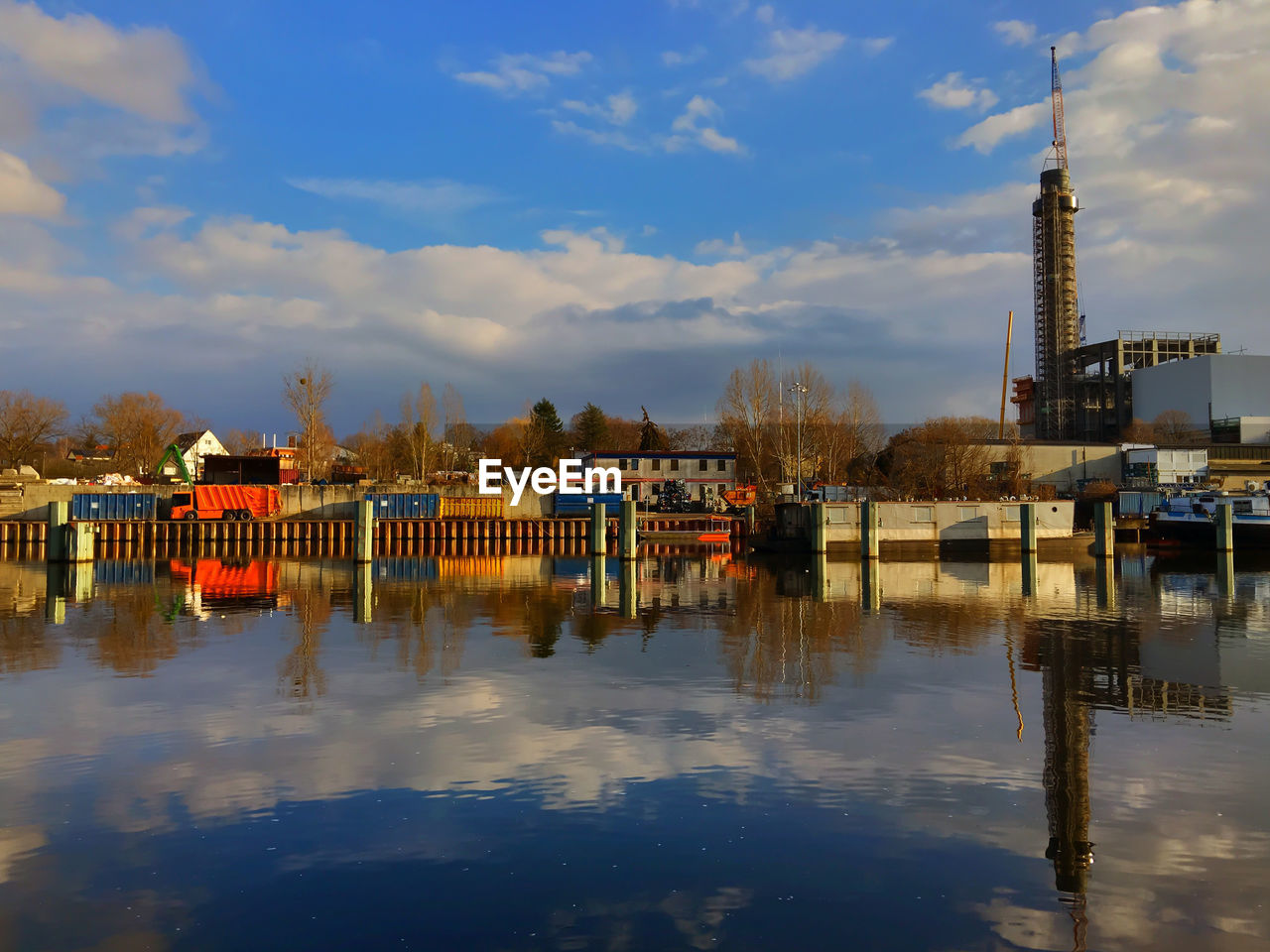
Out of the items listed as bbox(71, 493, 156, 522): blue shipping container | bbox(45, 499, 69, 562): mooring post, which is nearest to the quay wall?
bbox(71, 493, 156, 522): blue shipping container

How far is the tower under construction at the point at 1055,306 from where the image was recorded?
353 feet

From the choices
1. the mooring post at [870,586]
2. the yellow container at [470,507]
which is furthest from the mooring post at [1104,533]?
the yellow container at [470,507]

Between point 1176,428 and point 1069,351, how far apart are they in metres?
19.2

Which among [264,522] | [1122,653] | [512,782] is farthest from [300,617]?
[264,522]

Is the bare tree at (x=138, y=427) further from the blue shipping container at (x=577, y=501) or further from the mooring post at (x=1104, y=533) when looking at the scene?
the mooring post at (x=1104, y=533)

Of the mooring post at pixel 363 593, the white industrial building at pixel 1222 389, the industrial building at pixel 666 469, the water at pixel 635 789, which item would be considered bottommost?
the mooring post at pixel 363 593

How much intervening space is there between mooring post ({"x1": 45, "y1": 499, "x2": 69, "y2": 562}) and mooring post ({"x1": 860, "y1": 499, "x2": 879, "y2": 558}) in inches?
1602

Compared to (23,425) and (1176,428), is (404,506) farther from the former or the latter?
(1176,428)

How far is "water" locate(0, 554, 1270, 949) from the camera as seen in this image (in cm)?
722

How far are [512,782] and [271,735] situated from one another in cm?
425

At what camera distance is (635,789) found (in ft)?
33.4

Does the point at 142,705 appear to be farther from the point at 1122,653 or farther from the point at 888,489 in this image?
the point at 888,489

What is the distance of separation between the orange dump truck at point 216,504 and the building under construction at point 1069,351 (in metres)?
91.6

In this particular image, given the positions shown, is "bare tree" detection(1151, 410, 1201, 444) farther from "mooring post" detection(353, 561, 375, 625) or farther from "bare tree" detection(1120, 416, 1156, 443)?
"mooring post" detection(353, 561, 375, 625)
